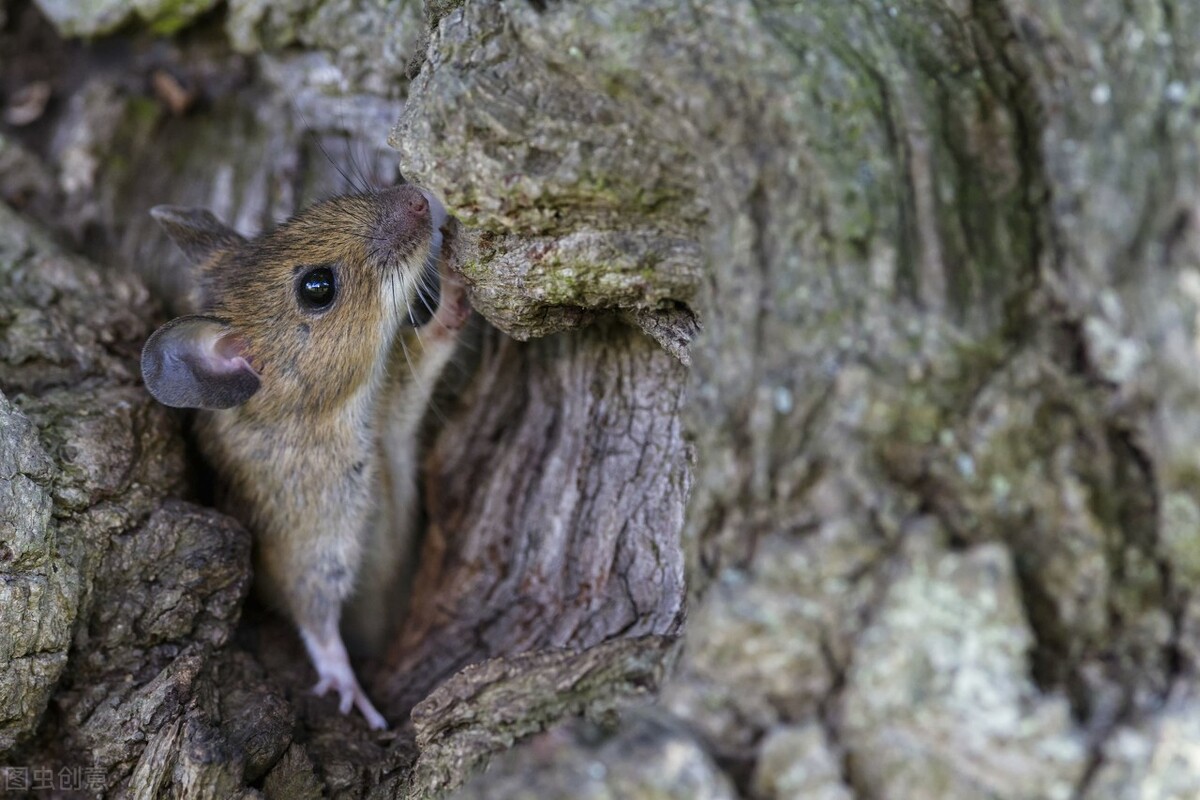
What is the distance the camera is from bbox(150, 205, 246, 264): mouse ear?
5.23 meters

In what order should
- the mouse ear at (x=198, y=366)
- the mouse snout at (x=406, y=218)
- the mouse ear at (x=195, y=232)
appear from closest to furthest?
1. the mouse ear at (x=198, y=366)
2. the mouse snout at (x=406, y=218)
3. the mouse ear at (x=195, y=232)

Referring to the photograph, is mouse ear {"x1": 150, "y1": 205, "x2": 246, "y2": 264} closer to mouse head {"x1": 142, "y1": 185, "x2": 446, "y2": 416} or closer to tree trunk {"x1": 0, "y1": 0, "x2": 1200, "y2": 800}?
mouse head {"x1": 142, "y1": 185, "x2": 446, "y2": 416}

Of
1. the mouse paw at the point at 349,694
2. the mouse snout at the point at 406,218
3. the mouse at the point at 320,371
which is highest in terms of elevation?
the mouse snout at the point at 406,218

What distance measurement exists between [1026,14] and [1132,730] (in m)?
1.90

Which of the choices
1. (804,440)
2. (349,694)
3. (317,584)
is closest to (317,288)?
(317,584)

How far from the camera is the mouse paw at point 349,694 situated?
4.54 metres

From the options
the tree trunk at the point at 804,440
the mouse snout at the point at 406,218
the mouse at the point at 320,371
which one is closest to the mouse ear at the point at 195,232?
the mouse at the point at 320,371

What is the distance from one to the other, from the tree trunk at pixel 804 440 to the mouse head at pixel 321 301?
83cm

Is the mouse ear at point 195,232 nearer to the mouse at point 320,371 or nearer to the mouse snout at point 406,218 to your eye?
the mouse at point 320,371

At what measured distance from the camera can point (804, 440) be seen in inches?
105

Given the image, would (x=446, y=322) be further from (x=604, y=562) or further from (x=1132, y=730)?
(x=1132, y=730)

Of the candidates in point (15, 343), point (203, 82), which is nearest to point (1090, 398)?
point (15, 343)

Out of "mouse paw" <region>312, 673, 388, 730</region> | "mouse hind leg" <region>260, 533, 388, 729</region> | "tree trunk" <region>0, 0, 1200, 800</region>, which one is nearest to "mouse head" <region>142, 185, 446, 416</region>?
"mouse hind leg" <region>260, 533, 388, 729</region>

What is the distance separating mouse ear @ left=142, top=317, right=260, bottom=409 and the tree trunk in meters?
0.34
